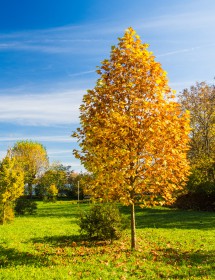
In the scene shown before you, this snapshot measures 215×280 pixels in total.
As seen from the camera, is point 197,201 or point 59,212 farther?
point 197,201

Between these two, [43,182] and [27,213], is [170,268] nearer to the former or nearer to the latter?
[27,213]

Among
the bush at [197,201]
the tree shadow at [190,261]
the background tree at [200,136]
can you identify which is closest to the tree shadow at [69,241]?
the tree shadow at [190,261]

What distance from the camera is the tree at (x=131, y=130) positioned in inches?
458

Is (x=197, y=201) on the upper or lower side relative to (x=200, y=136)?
lower

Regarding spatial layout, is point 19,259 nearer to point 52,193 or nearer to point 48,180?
point 52,193

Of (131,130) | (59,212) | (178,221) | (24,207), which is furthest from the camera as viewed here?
(59,212)

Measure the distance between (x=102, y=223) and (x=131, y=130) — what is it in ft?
21.6

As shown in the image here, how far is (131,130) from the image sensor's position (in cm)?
1193

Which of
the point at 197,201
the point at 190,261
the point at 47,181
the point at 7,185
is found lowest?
the point at 190,261

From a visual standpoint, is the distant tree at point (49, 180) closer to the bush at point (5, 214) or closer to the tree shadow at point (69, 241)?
the bush at point (5, 214)

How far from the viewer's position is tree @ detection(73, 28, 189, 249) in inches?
458

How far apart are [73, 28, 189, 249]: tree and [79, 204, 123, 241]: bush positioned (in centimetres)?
360

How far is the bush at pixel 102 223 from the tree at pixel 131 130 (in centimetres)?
360

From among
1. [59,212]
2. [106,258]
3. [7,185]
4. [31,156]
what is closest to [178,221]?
[106,258]
